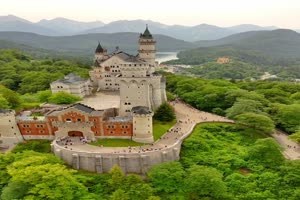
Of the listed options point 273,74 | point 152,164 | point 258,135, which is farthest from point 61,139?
point 273,74

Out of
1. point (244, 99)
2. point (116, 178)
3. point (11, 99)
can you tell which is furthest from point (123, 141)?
point (244, 99)

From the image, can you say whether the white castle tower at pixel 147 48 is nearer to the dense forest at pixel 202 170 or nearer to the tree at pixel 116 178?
the dense forest at pixel 202 170

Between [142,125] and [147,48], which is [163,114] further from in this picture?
[147,48]

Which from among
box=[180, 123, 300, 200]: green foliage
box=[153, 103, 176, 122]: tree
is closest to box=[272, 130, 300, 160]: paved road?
box=[180, 123, 300, 200]: green foliage

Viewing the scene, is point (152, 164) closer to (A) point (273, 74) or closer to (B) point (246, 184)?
(B) point (246, 184)

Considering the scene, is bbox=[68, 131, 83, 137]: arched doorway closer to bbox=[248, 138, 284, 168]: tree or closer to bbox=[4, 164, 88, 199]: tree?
bbox=[4, 164, 88, 199]: tree
